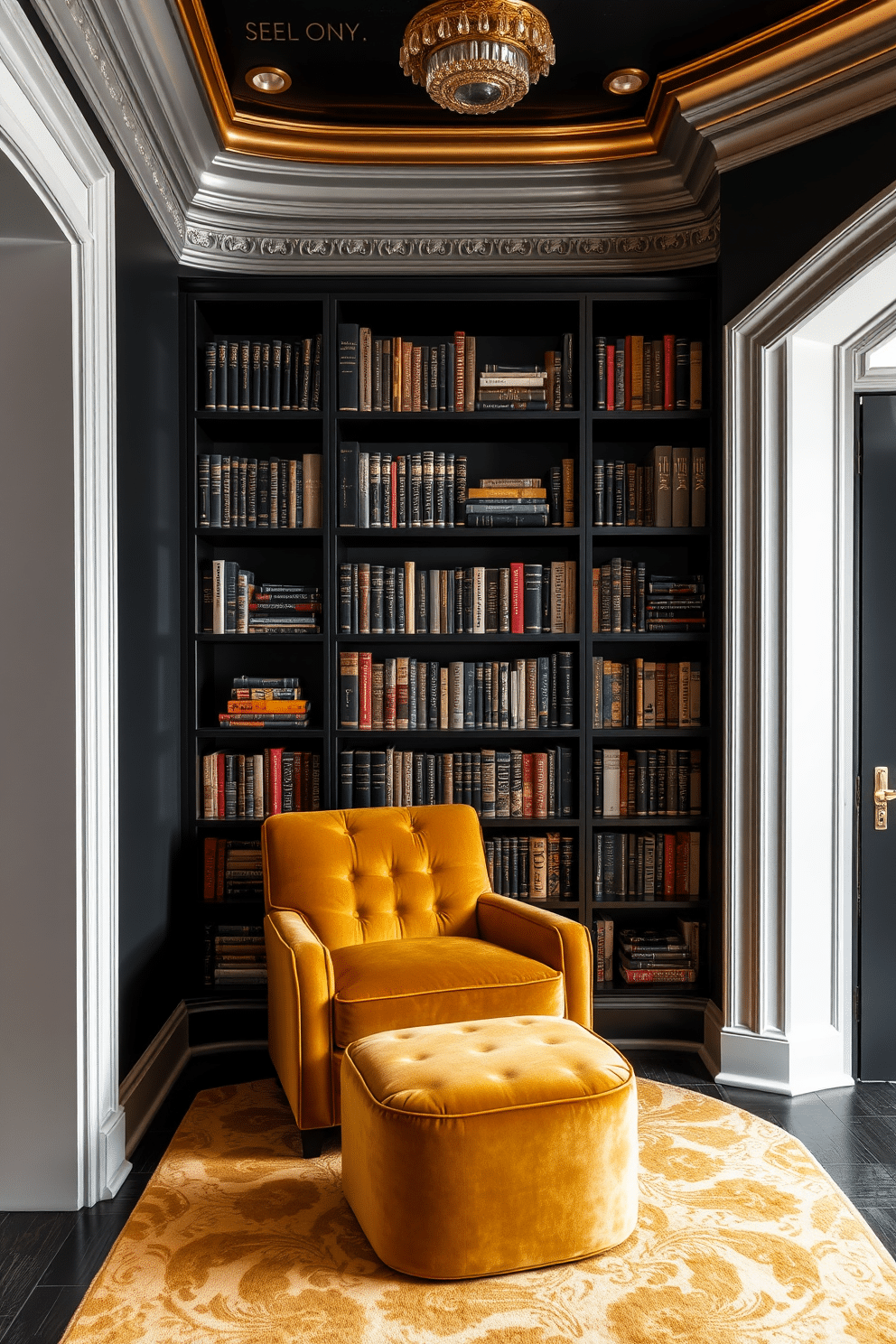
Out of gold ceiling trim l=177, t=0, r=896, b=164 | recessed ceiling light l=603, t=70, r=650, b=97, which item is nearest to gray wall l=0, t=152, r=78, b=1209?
gold ceiling trim l=177, t=0, r=896, b=164

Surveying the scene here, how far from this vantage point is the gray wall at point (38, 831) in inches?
94.7

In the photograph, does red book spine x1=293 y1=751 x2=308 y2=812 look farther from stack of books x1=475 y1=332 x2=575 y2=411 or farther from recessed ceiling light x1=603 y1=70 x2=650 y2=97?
recessed ceiling light x1=603 y1=70 x2=650 y2=97

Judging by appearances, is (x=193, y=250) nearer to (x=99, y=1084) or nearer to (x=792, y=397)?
(x=792, y=397)

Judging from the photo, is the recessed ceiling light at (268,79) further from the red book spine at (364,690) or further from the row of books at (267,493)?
the red book spine at (364,690)

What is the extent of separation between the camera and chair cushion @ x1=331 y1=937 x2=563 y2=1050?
263cm

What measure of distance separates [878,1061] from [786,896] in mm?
661

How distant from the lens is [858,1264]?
2.16 meters

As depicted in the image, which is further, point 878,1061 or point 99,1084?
point 878,1061

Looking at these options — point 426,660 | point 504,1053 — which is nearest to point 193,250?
point 426,660

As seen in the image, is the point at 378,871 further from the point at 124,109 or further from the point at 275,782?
the point at 124,109

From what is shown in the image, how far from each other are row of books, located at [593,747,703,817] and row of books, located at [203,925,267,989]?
1.28 meters

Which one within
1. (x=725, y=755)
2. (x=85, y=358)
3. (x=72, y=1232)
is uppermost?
(x=85, y=358)

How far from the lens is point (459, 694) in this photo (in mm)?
3551

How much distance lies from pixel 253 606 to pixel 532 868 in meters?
1.36
